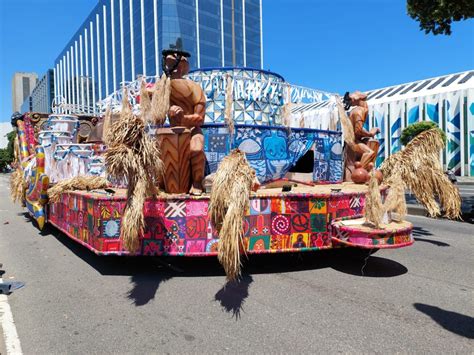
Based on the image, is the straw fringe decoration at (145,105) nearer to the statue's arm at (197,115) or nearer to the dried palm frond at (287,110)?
the statue's arm at (197,115)

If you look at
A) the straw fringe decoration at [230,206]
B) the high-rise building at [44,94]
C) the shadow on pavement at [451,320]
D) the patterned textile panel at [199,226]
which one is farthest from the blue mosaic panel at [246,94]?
the high-rise building at [44,94]

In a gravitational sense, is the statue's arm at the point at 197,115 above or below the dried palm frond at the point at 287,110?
below

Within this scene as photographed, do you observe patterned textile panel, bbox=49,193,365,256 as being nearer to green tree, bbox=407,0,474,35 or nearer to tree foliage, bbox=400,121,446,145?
green tree, bbox=407,0,474,35

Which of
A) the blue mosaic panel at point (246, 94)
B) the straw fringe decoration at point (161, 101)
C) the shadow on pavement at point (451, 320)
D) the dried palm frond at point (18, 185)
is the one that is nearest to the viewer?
the shadow on pavement at point (451, 320)

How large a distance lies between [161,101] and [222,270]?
7.59ft

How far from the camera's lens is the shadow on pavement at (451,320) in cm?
317

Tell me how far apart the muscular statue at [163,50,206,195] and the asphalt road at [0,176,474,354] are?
53.9 inches

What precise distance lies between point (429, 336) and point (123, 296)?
3006 millimetres

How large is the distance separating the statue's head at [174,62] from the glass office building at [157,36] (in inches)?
1847

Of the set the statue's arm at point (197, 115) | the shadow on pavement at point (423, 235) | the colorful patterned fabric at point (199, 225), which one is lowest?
the shadow on pavement at point (423, 235)

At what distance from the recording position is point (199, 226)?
14.2ft

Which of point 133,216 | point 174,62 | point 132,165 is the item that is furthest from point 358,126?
point 133,216

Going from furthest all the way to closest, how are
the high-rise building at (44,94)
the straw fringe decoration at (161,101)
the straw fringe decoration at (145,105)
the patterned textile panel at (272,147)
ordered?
the high-rise building at (44,94), the patterned textile panel at (272,147), the straw fringe decoration at (145,105), the straw fringe decoration at (161,101)

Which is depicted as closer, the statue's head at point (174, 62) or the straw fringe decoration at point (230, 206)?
the straw fringe decoration at point (230, 206)
